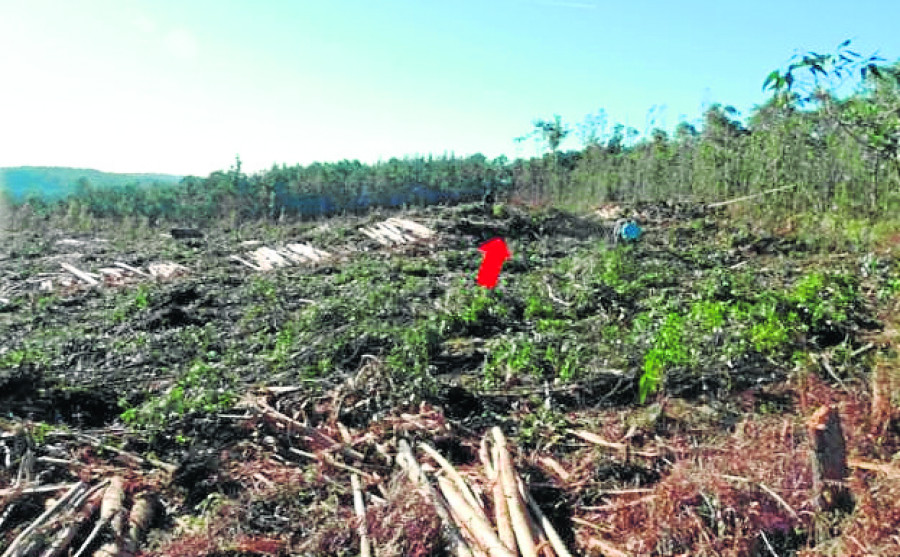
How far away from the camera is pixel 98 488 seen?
12.0ft

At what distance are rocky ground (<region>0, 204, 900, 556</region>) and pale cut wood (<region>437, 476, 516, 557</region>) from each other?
0.08ft

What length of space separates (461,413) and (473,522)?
1.80 meters

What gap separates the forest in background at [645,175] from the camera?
5.01 meters

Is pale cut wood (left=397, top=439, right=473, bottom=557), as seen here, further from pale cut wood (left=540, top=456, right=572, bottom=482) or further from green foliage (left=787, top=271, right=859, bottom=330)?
green foliage (left=787, top=271, right=859, bottom=330)

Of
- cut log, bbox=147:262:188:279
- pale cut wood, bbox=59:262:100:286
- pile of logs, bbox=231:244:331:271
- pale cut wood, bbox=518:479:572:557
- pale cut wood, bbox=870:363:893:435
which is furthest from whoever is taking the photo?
pile of logs, bbox=231:244:331:271

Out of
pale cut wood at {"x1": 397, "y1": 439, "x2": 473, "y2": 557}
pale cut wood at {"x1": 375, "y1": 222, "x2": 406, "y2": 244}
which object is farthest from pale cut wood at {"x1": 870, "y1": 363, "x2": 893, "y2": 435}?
pale cut wood at {"x1": 375, "y1": 222, "x2": 406, "y2": 244}

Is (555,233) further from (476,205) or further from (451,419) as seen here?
(451,419)

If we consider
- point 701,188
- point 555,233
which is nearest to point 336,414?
point 555,233

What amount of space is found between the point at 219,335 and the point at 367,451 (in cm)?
411

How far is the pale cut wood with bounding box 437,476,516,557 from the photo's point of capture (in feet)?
8.94

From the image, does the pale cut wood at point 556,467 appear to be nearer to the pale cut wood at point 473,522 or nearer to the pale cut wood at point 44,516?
the pale cut wood at point 473,522

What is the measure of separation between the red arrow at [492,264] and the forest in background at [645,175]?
439cm

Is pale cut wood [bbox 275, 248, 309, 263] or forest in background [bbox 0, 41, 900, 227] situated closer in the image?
forest in background [bbox 0, 41, 900, 227]

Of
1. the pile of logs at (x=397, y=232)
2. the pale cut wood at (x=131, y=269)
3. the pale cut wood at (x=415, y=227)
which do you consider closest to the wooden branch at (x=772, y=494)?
the pile of logs at (x=397, y=232)
